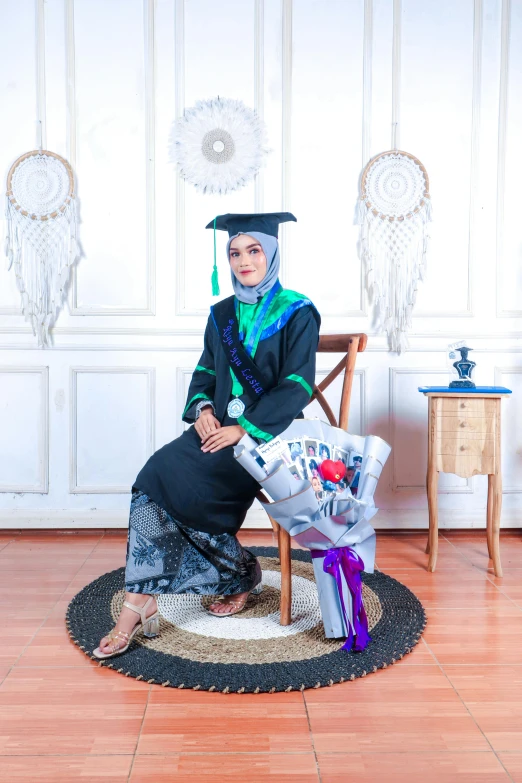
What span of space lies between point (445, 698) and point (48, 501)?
2.25 metres

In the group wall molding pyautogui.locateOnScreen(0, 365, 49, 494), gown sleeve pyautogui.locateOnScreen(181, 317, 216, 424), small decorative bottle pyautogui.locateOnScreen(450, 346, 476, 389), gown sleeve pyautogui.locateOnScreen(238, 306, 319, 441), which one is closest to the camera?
gown sleeve pyautogui.locateOnScreen(238, 306, 319, 441)

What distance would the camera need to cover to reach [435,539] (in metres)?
2.83

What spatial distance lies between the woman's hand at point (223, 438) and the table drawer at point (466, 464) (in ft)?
3.40

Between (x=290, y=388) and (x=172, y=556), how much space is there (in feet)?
2.06

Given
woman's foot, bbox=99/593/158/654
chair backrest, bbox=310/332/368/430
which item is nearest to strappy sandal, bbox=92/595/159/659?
woman's foot, bbox=99/593/158/654

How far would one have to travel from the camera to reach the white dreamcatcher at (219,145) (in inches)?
130

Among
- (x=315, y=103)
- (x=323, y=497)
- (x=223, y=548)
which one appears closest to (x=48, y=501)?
(x=223, y=548)

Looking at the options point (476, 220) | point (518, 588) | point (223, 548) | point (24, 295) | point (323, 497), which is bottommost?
point (518, 588)

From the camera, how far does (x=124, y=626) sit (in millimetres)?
2002

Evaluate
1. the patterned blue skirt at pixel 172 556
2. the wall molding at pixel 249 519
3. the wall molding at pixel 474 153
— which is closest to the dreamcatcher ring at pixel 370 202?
the wall molding at pixel 474 153

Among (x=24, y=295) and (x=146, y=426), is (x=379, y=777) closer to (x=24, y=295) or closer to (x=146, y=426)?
(x=146, y=426)

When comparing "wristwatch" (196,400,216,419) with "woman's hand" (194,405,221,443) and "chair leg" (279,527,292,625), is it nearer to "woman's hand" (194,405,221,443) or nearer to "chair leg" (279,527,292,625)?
"woman's hand" (194,405,221,443)

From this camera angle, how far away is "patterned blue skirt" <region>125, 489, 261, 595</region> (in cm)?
202

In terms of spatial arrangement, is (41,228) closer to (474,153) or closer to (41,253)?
(41,253)
